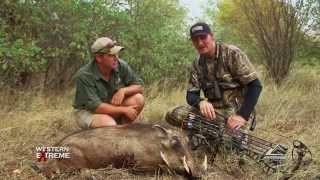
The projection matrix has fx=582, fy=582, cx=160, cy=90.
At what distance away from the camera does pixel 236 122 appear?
4.85 metres

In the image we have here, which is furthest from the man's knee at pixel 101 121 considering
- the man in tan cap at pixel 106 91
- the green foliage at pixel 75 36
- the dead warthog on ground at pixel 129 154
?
the green foliage at pixel 75 36

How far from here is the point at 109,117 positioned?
17.2 feet

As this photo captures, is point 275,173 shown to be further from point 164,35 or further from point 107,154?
point 164,35

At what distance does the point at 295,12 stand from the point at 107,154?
18.1ft

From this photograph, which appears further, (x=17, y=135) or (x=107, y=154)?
(x=17, y=135)

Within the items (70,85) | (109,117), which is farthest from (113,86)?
(70,85)

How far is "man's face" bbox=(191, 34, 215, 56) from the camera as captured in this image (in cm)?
506

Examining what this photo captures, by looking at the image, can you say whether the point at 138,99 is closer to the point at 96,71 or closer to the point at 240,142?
the point at 96,71

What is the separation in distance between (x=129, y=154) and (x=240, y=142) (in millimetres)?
981

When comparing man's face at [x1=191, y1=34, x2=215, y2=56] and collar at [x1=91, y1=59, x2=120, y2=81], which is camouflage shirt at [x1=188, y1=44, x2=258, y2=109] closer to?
man's face at [x1=191, y1=34, x2=215, y2=56]

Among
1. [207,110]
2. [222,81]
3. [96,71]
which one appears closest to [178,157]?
[207,110]

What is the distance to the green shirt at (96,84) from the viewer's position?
17.4 ft

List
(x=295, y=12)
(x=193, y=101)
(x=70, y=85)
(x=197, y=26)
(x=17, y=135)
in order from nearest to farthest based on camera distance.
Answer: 1. (x=197, y=26)
2. (x=193, y=101)
3. (x=17, y=135)
4. (x=70, y=85)
5. (x=295, y=12)

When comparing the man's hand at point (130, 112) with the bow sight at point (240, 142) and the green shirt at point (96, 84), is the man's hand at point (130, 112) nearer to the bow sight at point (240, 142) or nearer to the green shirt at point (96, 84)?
the green shirt at point (96, 84)
